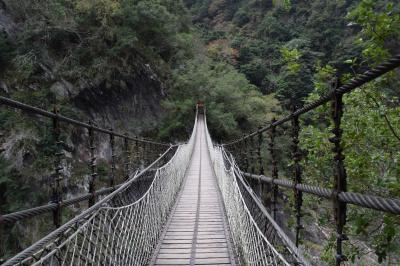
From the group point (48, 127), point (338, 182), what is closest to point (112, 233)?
point (338, 182)

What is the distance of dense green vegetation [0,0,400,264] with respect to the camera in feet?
9.38

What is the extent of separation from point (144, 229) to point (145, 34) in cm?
1245

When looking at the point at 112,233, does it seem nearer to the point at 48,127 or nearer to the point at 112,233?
the point at 112,233

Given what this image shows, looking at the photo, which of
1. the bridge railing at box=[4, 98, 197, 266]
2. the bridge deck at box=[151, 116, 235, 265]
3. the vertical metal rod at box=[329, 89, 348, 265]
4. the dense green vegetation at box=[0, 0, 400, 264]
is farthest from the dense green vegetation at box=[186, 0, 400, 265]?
the bridge railing at box=[4, 98, 197, 266]

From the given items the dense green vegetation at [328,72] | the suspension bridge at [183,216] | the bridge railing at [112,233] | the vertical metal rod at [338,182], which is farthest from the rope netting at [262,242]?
the bridge railing at [112,233]

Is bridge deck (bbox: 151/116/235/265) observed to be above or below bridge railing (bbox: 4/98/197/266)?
below

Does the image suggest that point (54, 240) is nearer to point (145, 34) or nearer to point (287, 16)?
point (145, 34)

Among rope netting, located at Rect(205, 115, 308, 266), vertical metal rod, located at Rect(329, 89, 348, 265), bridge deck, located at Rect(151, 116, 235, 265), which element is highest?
vertical metal rod, located at Rect(329, 89, 348, 265)

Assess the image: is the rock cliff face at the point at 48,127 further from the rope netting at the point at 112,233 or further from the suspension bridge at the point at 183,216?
the suspension bridge at the point at 183,216

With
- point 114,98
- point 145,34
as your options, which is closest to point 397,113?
point 114,98

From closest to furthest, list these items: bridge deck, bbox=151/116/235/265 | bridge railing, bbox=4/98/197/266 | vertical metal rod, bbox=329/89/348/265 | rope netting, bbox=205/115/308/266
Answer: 1. vertical metal rod, bbox=329/89/348/265
2. bridge railing, bbox=4/98/197/266
3. rope netting, bbox=205/115/308/266
4. bridge deck, bbox=151/116/235/265

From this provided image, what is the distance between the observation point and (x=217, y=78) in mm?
16141

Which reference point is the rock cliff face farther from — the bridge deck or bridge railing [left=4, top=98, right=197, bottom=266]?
the bridge deck

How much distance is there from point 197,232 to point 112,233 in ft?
5.75
